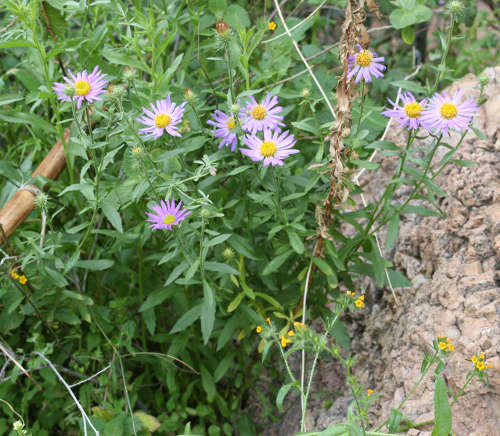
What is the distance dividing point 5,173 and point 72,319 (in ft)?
1.64

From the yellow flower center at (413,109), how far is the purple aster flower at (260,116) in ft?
1.15

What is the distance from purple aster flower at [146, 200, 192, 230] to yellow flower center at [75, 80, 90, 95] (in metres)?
0.37

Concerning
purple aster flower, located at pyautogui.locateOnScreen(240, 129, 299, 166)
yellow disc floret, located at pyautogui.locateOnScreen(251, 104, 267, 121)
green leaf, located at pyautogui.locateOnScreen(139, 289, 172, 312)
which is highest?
yellow disc floret, located at pyautogui.locateOnScreen(251, 104, 267, 121)

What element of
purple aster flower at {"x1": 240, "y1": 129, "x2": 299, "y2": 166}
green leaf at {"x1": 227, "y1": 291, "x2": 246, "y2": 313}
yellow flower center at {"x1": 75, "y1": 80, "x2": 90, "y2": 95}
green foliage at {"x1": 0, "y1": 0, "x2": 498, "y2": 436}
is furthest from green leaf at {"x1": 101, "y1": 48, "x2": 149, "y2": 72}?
green leaf at {"x1": 227, "y1": 291, "x2": 246, "y2": 313}

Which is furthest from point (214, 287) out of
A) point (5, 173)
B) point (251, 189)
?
point (5, 173)

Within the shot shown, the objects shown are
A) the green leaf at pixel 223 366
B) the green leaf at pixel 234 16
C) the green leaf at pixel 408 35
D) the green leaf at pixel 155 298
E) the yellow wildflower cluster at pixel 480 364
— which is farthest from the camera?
the green leaf at pixel 408 35

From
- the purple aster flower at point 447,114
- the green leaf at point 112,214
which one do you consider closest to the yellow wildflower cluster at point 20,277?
the green leaf at point 112,214

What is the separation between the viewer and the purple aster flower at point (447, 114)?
4.85 ft

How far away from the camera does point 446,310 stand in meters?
1.68

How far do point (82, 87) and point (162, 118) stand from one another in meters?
0.23

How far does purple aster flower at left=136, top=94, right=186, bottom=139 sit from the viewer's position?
1554mm

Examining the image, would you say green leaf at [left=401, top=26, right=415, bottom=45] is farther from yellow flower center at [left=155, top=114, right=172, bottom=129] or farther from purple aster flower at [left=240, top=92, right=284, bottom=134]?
yellow flower center at [left=155, top=114, right=172, bottom=129]

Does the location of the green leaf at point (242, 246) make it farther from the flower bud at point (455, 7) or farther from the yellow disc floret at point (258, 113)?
the flower bud at point (455, 7)

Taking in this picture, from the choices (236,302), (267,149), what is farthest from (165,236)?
(267,149)
